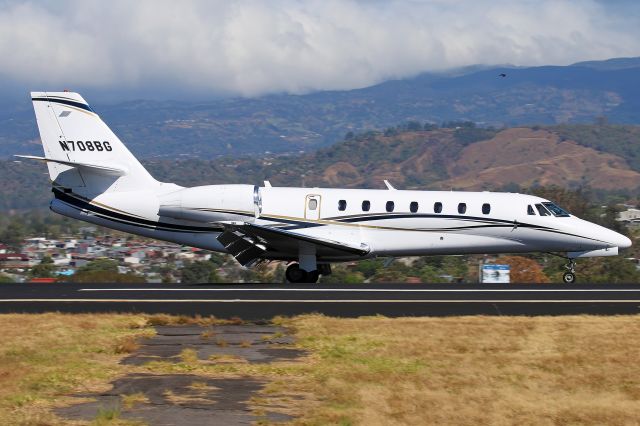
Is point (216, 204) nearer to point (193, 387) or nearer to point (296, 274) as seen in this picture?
point (296, 274)

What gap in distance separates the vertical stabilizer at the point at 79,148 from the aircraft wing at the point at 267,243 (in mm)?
3635

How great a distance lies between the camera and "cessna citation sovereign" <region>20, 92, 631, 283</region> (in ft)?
93.0

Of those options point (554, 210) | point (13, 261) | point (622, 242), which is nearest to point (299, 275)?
point (554, 210)

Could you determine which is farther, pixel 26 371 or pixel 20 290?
pixel 20 290

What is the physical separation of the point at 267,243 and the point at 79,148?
6420mm

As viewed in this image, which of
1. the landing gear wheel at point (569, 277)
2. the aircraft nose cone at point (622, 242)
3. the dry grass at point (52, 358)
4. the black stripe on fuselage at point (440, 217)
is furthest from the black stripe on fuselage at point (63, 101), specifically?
the aircraft nose cone at point (622, 242)

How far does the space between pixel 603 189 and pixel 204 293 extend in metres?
158

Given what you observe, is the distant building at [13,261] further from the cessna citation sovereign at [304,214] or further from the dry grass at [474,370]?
the dry grass at [474,370]

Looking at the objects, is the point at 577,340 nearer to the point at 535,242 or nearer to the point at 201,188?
the point at 535,242

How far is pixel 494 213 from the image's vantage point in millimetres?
28766

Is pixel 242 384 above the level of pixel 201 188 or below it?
below

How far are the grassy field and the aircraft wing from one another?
25.0 ft

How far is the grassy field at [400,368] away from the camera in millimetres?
12375

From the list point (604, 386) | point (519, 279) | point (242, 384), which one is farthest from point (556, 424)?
point (519, 279)
